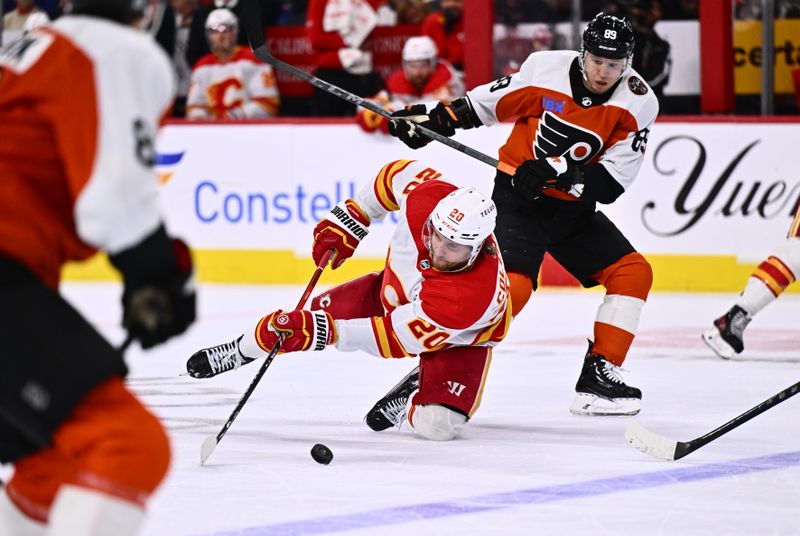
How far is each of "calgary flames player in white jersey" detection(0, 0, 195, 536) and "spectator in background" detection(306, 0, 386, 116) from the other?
236 inches

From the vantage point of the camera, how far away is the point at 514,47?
319 inches

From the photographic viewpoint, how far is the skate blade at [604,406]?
4594 millimetres

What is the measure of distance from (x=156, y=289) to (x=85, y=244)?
0.44 ft

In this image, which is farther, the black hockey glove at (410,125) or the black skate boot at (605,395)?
the black hockey glove at (410,125)

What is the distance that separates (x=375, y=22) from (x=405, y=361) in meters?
2.94

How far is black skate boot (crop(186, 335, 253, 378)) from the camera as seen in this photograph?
419cm

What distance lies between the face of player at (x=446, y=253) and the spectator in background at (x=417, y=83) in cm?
368

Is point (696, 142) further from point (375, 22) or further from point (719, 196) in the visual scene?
point (375, 22)

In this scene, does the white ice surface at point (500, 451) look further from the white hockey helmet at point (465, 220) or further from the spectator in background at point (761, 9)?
the spectator in background at point (761, 9)

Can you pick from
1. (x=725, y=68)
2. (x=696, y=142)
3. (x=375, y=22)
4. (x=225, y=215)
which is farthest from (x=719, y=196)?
(x=225, y=215)

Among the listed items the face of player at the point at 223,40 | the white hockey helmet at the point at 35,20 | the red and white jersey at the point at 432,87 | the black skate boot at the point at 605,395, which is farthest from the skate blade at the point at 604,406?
the white hockey helmet at the point at 35,20

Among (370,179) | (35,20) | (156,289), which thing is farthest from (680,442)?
(35,20)

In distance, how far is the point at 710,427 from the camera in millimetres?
4355

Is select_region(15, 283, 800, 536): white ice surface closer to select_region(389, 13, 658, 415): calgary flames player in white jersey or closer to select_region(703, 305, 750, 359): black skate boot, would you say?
select_region(703, 305, 750, 359): black skate boot
